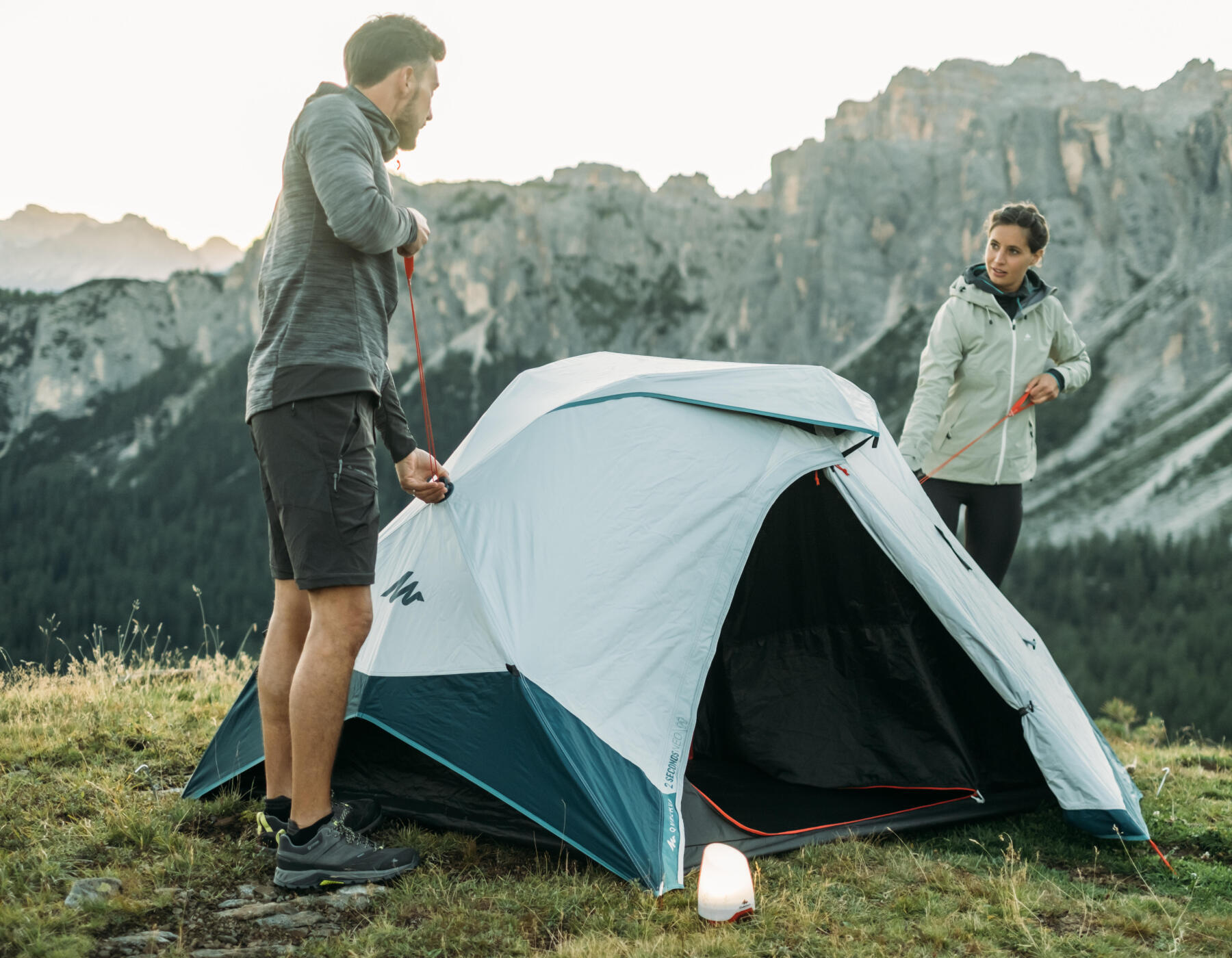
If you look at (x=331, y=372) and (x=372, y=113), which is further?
(x=372, y=113)

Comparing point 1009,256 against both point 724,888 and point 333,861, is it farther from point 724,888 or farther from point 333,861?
point 333,861

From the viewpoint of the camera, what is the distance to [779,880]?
279cm

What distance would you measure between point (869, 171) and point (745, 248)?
13787 millimetres

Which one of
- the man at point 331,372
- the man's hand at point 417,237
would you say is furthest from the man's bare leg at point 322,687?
the man's hand at point 417,237

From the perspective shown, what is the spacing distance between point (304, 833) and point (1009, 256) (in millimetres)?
3546

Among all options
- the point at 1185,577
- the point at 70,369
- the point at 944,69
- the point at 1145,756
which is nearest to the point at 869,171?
the point at 944,69

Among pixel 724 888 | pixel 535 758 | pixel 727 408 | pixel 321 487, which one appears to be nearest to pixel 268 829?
pixel 535 758

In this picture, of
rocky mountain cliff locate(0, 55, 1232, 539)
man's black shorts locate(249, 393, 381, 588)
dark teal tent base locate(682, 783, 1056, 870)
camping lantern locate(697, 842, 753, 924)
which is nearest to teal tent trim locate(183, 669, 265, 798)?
man's black shorts locate(249, 393, 381, 588)

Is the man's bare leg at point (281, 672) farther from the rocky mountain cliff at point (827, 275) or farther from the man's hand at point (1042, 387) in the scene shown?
the rocky mountain cliff at point (827, 275)

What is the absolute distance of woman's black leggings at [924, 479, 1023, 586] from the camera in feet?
13.7

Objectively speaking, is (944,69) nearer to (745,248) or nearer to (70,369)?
(745,248)

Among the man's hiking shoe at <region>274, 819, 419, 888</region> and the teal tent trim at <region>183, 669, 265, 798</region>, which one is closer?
the man's hiking shoe at <region>274, 819, 419, 888</region>

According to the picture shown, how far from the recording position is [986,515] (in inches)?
165

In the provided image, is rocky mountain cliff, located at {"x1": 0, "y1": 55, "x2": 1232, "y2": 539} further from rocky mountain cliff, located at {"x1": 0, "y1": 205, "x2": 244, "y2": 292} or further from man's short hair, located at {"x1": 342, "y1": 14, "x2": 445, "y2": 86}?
man's short hair, located at {"x1": 342, "y1": 14, "x2": 445, "y2": 86}
